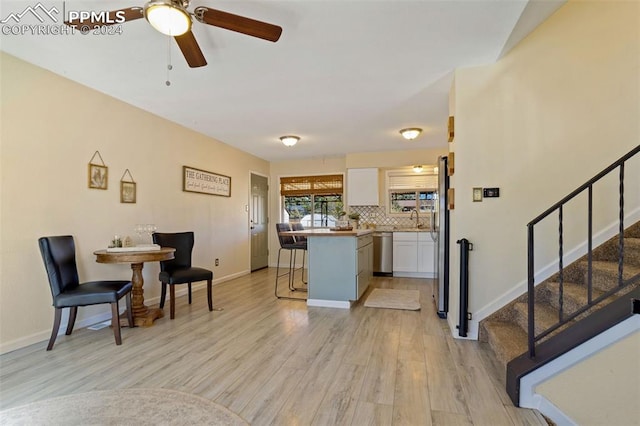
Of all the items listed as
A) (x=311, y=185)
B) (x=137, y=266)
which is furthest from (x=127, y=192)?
(x=311, y=185)

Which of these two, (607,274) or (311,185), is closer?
(607,274)

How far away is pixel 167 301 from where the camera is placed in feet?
13.5

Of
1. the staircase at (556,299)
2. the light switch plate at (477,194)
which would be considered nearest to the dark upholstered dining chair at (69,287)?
the staircase at (556,299)

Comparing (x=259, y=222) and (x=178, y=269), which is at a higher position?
(x=259, y=222)

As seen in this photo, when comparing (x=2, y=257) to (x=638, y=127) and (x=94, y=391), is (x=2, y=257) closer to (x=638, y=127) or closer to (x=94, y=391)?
(x=94, y=391)

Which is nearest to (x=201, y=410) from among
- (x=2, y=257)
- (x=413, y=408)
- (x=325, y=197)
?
(x=413, y=408)

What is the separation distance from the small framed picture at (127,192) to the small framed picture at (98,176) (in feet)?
0.66

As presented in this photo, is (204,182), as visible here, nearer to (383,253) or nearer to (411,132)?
(411,132)

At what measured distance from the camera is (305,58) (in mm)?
2668

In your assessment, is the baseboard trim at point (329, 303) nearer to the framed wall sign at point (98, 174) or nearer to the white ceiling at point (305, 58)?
the white ceiling at point (305, 58)

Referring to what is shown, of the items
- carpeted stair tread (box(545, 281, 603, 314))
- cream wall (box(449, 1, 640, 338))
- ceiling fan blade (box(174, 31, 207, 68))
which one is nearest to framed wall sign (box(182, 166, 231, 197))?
ceiling fan blade (box(174, 31, 207, 68))

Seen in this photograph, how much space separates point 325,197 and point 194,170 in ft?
10.2

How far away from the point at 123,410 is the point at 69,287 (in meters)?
1.56

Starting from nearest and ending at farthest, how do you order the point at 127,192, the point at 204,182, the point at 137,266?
the point at 137,266 → the point at 127,192 → the point at 204,182
